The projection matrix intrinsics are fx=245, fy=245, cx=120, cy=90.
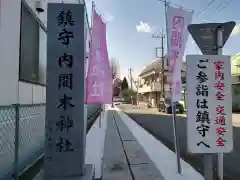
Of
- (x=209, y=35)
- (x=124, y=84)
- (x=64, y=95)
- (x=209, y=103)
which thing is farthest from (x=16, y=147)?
(x=124, y=84)

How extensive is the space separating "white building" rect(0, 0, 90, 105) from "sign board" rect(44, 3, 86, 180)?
818 millimetres

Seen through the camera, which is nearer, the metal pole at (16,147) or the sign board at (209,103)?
the sign board at (209,103)

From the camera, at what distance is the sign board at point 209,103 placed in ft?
9.77

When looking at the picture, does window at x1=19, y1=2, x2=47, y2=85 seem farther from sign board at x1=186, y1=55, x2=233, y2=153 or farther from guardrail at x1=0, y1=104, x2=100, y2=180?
sign board at x1=186, y1=55, x2=233, y2=153

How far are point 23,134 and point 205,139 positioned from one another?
3.25m

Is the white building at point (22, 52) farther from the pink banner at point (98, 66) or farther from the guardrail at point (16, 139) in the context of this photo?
the pink banner at point (98, 66)

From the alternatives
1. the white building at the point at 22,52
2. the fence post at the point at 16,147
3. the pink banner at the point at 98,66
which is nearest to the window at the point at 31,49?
the white building at the point at 22,52

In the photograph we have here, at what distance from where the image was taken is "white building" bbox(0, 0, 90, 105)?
13.5 ft

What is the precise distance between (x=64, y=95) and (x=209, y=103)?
2150 millimetres

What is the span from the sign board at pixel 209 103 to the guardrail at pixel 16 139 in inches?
98.8

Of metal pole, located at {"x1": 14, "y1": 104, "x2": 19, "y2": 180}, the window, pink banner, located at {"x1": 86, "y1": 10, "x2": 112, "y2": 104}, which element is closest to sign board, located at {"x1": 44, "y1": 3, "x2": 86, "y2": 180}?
metal pole, located at {"x1": 14, "y1": 104, "x2": 19, "y2": 180}

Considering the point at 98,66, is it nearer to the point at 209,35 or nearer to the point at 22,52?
the point at 22,52

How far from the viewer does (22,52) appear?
503cm

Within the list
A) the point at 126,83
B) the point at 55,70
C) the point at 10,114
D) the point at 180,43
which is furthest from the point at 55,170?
the point at 126,83
